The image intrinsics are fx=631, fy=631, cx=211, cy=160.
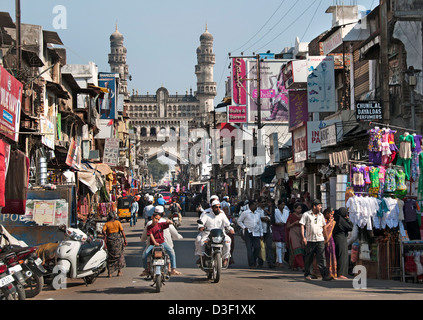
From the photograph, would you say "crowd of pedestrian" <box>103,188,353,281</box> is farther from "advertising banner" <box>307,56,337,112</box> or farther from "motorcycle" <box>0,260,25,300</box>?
"advertising banner" <box>307,56,337,112</box>

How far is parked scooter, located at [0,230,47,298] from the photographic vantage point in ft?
31.4

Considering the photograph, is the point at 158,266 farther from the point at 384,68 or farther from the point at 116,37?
the point at 116,37

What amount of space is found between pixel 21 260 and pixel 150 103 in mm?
150644

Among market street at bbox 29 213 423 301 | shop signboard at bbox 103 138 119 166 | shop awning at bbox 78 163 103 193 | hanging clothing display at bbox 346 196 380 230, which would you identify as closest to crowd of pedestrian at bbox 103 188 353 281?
hanging clothing display at bbox 346 196 380 230

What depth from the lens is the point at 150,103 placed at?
15888 centimetres

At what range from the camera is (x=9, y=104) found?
12938 millimetres

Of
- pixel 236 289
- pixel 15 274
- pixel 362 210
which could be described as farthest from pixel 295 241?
pixel 15 274

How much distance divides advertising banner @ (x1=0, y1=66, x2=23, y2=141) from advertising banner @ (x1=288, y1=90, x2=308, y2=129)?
16.3 metres

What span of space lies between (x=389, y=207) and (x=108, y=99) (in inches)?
1483
